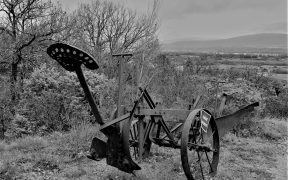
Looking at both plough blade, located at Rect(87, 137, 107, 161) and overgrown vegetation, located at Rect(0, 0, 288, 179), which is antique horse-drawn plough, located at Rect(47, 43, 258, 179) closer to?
plough blade, located at Rect(87, 137, 107, 161)

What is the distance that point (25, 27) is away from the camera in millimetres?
12891

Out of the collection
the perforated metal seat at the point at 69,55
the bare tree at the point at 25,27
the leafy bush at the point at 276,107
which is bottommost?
the leafy bush at the point at 276,107

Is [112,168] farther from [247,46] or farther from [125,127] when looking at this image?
[247,46]

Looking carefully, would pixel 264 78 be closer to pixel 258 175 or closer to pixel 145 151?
pixel 258 175

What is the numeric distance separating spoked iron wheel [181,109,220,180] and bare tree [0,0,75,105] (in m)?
8.05

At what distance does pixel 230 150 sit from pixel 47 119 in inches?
178

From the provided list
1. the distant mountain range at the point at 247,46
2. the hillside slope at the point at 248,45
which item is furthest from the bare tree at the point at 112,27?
the hillside slope at the point at 248,45

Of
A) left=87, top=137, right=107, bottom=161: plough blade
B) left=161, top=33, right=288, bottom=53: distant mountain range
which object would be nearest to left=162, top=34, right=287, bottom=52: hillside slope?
left=161, top=33, right=288, bottom=53: distant mountain range

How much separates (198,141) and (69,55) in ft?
9.07

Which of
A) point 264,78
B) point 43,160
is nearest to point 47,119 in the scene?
point 43,160

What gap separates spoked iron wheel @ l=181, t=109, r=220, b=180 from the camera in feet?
13.4

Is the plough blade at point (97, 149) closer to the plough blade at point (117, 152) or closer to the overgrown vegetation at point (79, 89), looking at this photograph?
Result: the plough blade at point (117, 152)

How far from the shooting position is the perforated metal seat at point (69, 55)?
3.00 m

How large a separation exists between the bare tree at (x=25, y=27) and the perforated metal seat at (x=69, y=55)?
863cm
